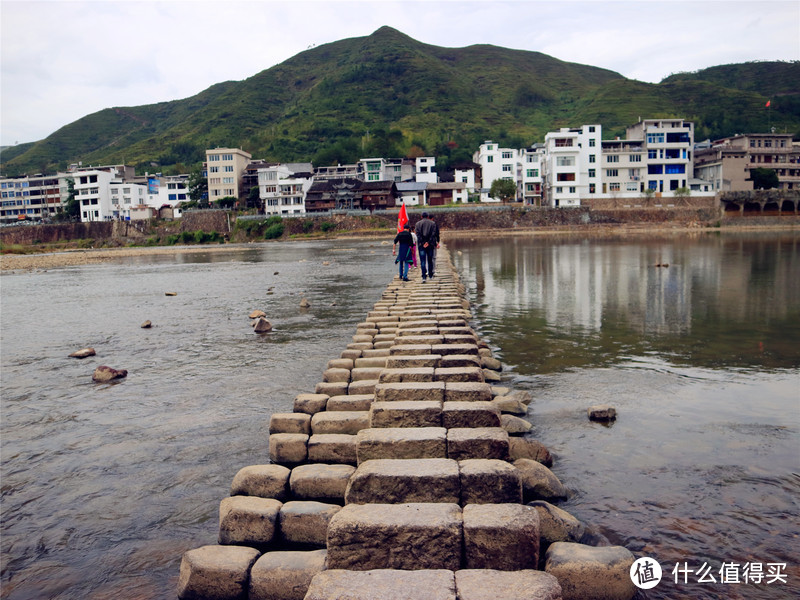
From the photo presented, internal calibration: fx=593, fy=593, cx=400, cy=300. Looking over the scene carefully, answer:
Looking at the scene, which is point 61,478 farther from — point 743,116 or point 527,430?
point 743,116

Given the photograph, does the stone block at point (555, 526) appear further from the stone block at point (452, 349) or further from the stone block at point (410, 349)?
the stone block at point (410, 349)

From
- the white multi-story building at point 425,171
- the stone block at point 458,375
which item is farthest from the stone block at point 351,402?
the white multi-story building at point 425,171

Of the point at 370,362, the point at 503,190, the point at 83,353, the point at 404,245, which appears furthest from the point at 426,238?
the point at 503,190

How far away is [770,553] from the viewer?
538 cm

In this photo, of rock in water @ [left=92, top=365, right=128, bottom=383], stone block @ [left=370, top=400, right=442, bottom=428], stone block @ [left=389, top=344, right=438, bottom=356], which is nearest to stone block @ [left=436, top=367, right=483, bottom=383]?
stone block @ [left=370, top=400, right=442, bottom=428]

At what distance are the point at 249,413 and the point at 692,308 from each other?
49.7ft

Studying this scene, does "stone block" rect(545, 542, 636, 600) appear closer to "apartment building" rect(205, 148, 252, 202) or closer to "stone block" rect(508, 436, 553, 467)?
"stone block" rect(508, 436, 553, 467)

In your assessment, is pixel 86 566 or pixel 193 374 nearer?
pixel 86 566

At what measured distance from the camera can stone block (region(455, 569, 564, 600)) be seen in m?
3.59

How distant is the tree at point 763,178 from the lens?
283 feet

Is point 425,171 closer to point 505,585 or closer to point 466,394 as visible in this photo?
point 466,394

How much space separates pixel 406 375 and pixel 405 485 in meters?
2.59

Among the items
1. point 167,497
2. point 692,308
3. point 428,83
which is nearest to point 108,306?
point 167,497

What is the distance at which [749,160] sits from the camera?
87.2 meters
